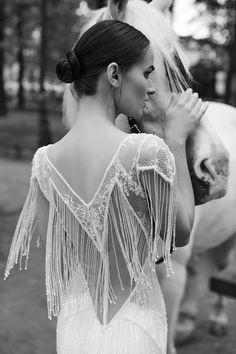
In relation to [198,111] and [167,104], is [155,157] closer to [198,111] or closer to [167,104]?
[198,111]

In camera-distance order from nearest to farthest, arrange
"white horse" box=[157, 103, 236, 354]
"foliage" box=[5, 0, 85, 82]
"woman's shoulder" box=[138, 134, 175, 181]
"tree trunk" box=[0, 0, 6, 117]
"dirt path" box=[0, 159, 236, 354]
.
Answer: "woman's shoulder" box=[138, 134, 175, 181]
"white horse" box=[157, 103, 236, 354]
"dirt path" box=[0, 159, 236, 354]
"foliage" box=[5, 0, 85, 82]
"tree trunk" box=[0, 0, 6, 117]

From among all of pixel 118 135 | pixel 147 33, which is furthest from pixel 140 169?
pixel 147 33

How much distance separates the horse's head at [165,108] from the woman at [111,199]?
379 millimetres

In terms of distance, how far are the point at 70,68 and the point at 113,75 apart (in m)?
0.13

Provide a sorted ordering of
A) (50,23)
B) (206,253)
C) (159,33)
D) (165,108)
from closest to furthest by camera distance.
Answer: (165,108)
(159,33)
(206,253)
(50,23)

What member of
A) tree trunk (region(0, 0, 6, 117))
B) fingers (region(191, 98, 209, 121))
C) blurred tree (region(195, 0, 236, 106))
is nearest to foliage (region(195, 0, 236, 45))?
blurred tree (region(195, 0, 236, 106))

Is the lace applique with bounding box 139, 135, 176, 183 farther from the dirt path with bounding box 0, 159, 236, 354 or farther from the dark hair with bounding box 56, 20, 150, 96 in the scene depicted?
the dirt path with bounding box 0, 159, 236, 354

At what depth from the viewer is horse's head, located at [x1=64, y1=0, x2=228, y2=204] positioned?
2.04m

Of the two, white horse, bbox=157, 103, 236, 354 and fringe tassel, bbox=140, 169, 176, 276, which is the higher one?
fringe tassel, bbox=140, 169, 176, 276

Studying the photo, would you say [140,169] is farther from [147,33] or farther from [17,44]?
[17,44]

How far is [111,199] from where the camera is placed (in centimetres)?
153

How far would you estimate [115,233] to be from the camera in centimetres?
158

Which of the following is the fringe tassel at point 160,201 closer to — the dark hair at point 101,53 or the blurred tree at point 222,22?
the dark hair at point 101,53

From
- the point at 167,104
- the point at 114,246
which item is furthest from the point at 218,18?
the point at 114,246
